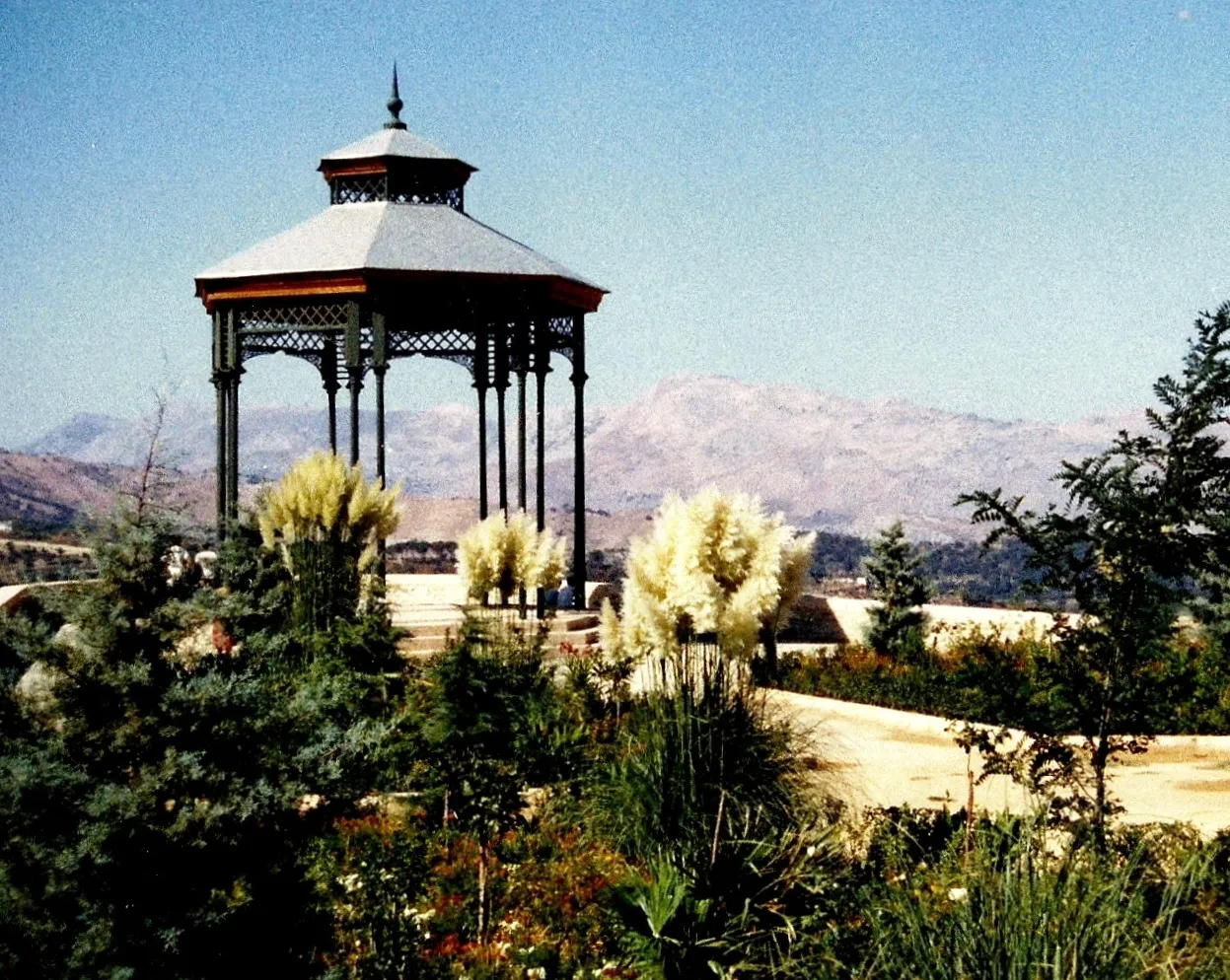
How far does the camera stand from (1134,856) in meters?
4.82

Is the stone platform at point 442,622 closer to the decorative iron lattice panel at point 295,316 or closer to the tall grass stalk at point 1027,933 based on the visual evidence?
the decorative iron lattice panel at point 295,316

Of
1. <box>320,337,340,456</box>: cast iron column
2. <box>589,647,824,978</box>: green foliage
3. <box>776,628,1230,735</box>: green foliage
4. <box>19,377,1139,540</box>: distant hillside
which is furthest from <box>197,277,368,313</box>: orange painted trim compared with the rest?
<box>19,377,1139,540</box>: distant hillside

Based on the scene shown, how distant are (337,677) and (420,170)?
1048cm

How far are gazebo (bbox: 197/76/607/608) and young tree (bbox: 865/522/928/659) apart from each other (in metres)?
3.30

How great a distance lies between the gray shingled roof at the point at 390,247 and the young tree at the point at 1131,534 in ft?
34.0

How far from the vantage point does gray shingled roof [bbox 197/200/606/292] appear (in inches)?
628

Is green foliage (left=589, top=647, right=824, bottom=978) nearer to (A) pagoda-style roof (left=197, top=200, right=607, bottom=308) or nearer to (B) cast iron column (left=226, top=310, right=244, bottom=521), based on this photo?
(A) pagoda-style roof (left=197, top=200, right=607, bottom=308)

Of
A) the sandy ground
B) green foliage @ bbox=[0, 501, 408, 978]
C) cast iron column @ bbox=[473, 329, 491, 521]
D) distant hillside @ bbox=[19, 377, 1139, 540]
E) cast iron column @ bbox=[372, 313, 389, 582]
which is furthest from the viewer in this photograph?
distant hillside @ bbox=[19, 377, 1139, 540]

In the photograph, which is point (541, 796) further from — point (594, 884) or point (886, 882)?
point (886, 882)

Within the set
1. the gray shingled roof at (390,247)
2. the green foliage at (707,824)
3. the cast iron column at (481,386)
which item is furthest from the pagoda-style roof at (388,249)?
the green foliage at (707,824)

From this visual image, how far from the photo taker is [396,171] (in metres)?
17.8

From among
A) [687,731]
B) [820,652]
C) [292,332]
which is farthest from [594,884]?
[292,332]

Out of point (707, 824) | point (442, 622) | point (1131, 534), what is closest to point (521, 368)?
point (442, 622)

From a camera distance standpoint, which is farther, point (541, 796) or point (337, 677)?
point (337, 677)
